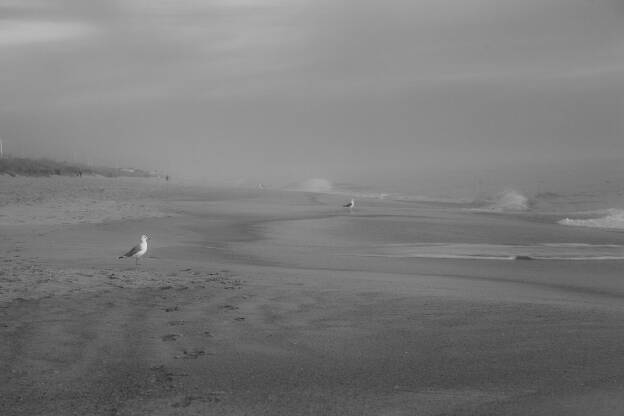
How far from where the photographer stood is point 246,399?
14.0 ft

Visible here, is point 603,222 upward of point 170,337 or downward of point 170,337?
upward

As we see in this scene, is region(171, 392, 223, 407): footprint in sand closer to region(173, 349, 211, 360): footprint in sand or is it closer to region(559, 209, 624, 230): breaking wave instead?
region(173, 349, 211, 360): footprint in sand

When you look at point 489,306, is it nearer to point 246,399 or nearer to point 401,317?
point 401,317

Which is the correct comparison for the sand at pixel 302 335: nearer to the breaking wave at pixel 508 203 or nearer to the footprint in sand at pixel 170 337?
the footprint in sand at pixel 170 337

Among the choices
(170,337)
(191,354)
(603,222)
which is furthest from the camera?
(603,222)

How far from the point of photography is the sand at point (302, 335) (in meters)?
4.26

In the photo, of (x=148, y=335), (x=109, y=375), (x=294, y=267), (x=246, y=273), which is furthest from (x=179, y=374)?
(x=294, y=267)

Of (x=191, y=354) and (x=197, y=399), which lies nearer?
(x=197, y=399)

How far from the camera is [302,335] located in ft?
19.0

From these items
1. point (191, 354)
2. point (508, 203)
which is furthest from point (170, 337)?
point (508, 203)

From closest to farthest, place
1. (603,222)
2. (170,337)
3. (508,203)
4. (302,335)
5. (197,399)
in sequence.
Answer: (197,399) → (170,337) → (302,335) → (603,222) → (508,203)

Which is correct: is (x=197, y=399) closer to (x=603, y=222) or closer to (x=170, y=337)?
(x=170, y=337)

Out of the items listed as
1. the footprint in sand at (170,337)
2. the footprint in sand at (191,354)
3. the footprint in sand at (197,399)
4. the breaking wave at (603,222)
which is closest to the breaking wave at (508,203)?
the breaking wave at (603,222)

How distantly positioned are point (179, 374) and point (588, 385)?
2732 mm
